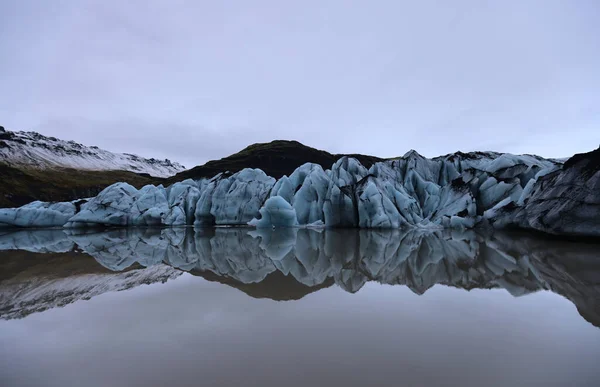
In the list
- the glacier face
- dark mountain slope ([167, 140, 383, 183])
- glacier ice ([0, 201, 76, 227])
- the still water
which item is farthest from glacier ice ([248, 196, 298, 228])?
dark mountain slope ([167, 140, 383, 183])

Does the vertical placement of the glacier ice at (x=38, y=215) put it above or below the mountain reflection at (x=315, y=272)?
above

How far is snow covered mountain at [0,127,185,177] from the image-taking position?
95312 millimetres

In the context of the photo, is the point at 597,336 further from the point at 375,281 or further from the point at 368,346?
the point at 375,281

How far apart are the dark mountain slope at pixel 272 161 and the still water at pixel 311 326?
51.2m

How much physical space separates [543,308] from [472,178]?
59.2 ft

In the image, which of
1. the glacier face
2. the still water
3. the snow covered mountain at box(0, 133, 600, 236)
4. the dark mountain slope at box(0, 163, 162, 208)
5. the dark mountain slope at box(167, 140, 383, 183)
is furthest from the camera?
the dark mountain slope at box(167, 140, 383, 183)

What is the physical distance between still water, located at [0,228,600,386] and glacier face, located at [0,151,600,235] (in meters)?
8.40

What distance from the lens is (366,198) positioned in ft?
62.1

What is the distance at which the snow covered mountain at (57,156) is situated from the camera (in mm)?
95312

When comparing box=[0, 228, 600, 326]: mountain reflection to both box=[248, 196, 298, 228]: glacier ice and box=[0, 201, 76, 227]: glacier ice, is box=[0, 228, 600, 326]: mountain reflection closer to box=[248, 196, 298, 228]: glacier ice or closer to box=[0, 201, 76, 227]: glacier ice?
box=[248, 196, 298, 228]: glacier ice

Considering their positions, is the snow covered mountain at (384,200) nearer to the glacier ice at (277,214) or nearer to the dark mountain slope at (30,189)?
the glacier ice at (277,214)

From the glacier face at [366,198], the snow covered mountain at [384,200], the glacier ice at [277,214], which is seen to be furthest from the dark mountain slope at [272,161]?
the glacier ice at [277,214]

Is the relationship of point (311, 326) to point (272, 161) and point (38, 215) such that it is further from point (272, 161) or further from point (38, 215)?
point (272, 161)

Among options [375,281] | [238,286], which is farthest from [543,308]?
[238,286]
